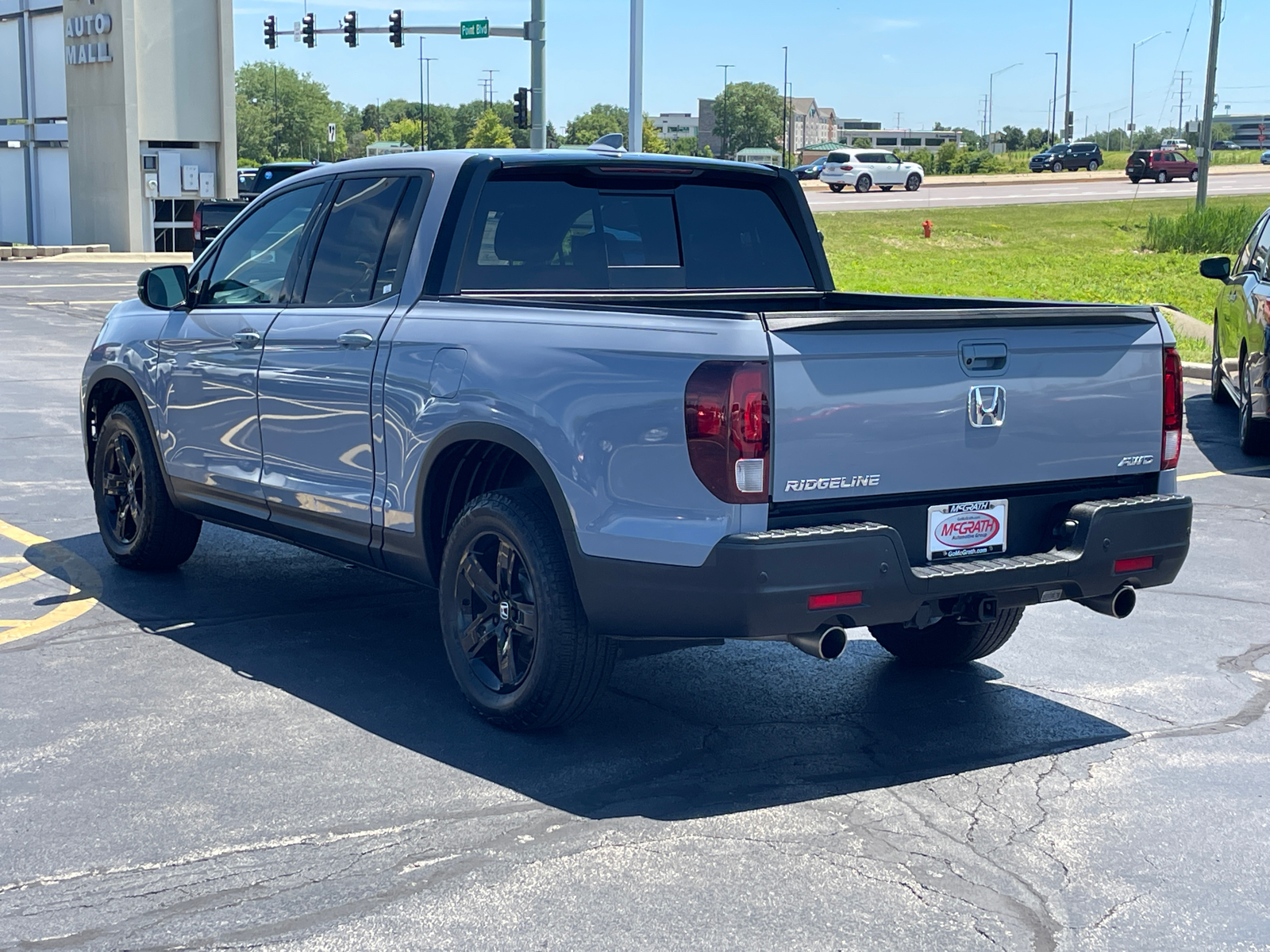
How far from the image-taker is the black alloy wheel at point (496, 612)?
5258mm

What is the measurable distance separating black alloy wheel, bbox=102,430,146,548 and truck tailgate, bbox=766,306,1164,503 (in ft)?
13.8

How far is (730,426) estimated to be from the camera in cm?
452

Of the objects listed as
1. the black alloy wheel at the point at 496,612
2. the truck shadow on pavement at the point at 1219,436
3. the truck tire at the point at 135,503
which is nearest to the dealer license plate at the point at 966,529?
the black alloy wheel at the point at 496,612

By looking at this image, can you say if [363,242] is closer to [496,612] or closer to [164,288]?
[164,288]

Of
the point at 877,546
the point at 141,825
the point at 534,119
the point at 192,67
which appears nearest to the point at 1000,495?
the point at 877,546

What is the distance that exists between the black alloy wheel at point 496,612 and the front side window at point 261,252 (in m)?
1.88

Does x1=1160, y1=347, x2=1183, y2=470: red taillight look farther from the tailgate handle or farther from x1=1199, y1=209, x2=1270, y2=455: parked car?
x1=1199, y1=209, x2=1270, y2=455: parked car

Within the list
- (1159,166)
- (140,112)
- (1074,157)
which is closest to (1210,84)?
(140,112)

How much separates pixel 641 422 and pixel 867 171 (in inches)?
2181

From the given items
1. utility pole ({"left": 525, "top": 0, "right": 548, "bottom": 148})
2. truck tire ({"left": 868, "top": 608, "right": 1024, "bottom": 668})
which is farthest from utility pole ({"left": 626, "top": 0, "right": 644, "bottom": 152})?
truck tire ({"left": 868, "top": 608, "right": 1024, "bottom": 668})

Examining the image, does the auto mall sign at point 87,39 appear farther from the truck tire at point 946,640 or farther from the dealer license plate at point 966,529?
the dealer license plate at point 966,529

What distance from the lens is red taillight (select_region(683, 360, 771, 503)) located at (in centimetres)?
450

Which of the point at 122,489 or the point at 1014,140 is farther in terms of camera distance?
the point at 1014,140

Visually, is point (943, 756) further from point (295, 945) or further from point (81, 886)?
point (81, 886)
